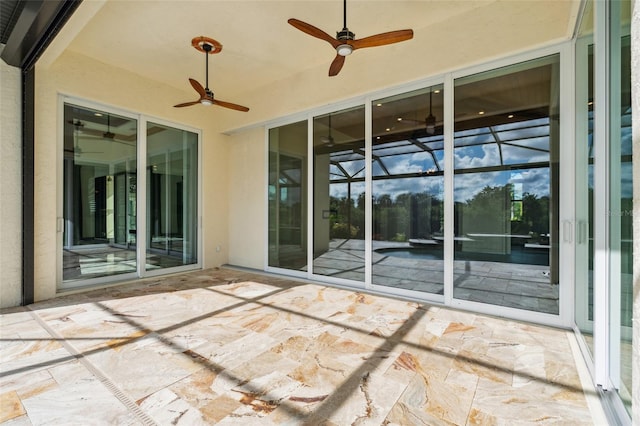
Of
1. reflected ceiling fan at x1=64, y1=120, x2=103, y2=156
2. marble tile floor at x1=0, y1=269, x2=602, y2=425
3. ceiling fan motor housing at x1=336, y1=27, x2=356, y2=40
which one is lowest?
marble tile floor at x1=0, y1=269, x2=602, y2=425

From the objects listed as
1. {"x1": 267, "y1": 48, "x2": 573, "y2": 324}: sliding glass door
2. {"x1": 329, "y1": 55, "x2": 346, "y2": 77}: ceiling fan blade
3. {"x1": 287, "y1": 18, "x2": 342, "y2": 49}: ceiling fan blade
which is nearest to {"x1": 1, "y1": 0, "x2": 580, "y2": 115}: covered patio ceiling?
{"x1": 267, "y1": 48, "x2": 573, "y2": 324}: sliding glass door

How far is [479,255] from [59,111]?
20.2 feet

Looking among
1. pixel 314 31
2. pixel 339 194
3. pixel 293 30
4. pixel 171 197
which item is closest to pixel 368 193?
pixel 339 194

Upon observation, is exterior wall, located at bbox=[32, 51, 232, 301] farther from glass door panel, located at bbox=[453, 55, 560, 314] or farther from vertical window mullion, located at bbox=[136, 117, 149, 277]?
glass door panel, located at bbox=[453, 55, 560, 314]

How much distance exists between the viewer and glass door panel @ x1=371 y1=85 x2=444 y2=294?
402 centimetres

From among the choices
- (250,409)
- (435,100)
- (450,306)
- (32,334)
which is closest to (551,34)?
(435,100)

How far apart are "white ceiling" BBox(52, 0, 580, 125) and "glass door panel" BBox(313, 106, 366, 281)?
0.75m

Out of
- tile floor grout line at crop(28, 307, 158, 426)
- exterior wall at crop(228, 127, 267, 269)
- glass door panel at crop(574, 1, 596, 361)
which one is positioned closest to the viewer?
tile floor grout line at crop(28, 307, 158, 426)

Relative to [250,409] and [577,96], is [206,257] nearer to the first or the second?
[250,409]

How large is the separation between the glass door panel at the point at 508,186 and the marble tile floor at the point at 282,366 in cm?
46

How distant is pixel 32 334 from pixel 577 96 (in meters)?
5.96

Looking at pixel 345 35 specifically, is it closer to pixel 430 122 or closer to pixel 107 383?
pixel 430 122

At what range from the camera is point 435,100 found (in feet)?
13.3

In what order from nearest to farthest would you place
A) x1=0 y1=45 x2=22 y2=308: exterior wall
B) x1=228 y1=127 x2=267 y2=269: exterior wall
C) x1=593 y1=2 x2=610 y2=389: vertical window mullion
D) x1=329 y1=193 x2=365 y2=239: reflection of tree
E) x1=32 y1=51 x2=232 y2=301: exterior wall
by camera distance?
1. x1=593 y1=2 x2=610 y2=389: vertical window mullion
2. x1=0 y1=45 x2=22 y2=308: exterior wall
3. x1=32 y1=51 x2=232 y2=301: exterior wall
4. x1=329 y1=193 x2=365 y2=239: reflection of tree
5. x1=228 y1=127 x2=267 y2=269: exterior wall
